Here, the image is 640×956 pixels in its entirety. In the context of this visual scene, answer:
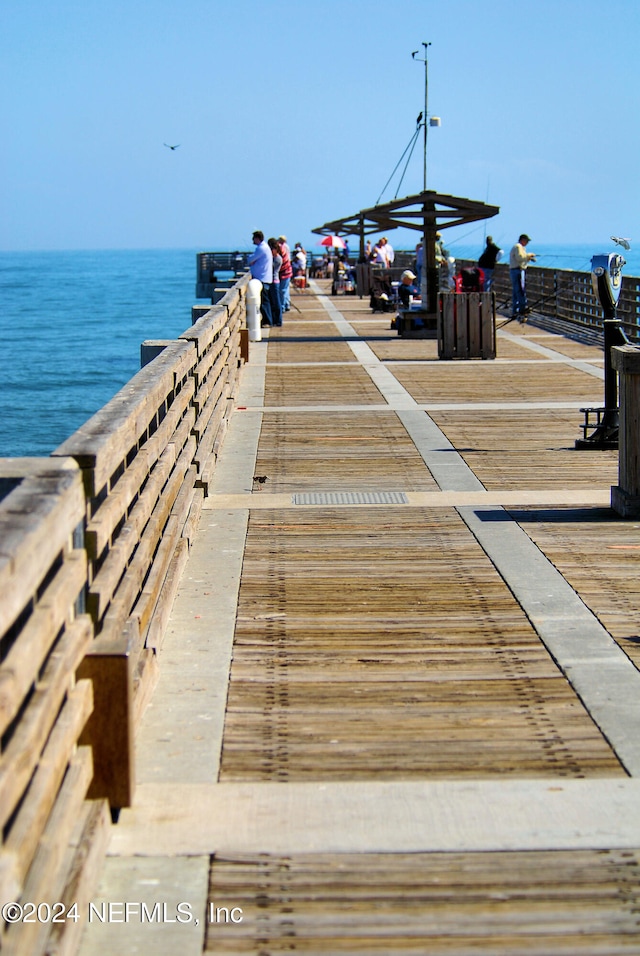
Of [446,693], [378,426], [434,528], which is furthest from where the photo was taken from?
[378,426]

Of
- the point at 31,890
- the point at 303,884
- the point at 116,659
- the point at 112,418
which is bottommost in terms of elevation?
the point at 303,884

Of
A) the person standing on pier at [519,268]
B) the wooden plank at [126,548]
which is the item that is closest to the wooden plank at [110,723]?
the wooden plank at [126,548]

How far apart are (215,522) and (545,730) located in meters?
3.92

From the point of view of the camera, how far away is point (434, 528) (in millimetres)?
8133

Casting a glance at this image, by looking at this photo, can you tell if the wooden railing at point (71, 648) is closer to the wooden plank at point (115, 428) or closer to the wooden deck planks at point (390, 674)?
the wooden plank at point (115, 428)

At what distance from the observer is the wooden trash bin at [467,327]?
18.9 meters

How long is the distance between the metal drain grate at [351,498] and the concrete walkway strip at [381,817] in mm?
4631

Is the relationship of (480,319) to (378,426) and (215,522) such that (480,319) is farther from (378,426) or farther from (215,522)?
(215,522)

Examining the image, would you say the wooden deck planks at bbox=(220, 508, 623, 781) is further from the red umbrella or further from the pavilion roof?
the red umbrella

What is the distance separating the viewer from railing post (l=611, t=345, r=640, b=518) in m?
8.24

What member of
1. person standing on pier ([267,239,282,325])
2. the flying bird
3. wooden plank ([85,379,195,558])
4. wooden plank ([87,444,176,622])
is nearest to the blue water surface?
person standing on pier ([267,239,282,325])

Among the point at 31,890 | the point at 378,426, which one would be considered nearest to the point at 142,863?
the point at 31,890

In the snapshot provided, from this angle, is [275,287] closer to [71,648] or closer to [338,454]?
[338,454]

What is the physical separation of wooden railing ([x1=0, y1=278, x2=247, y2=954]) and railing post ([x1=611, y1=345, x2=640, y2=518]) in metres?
3.44
